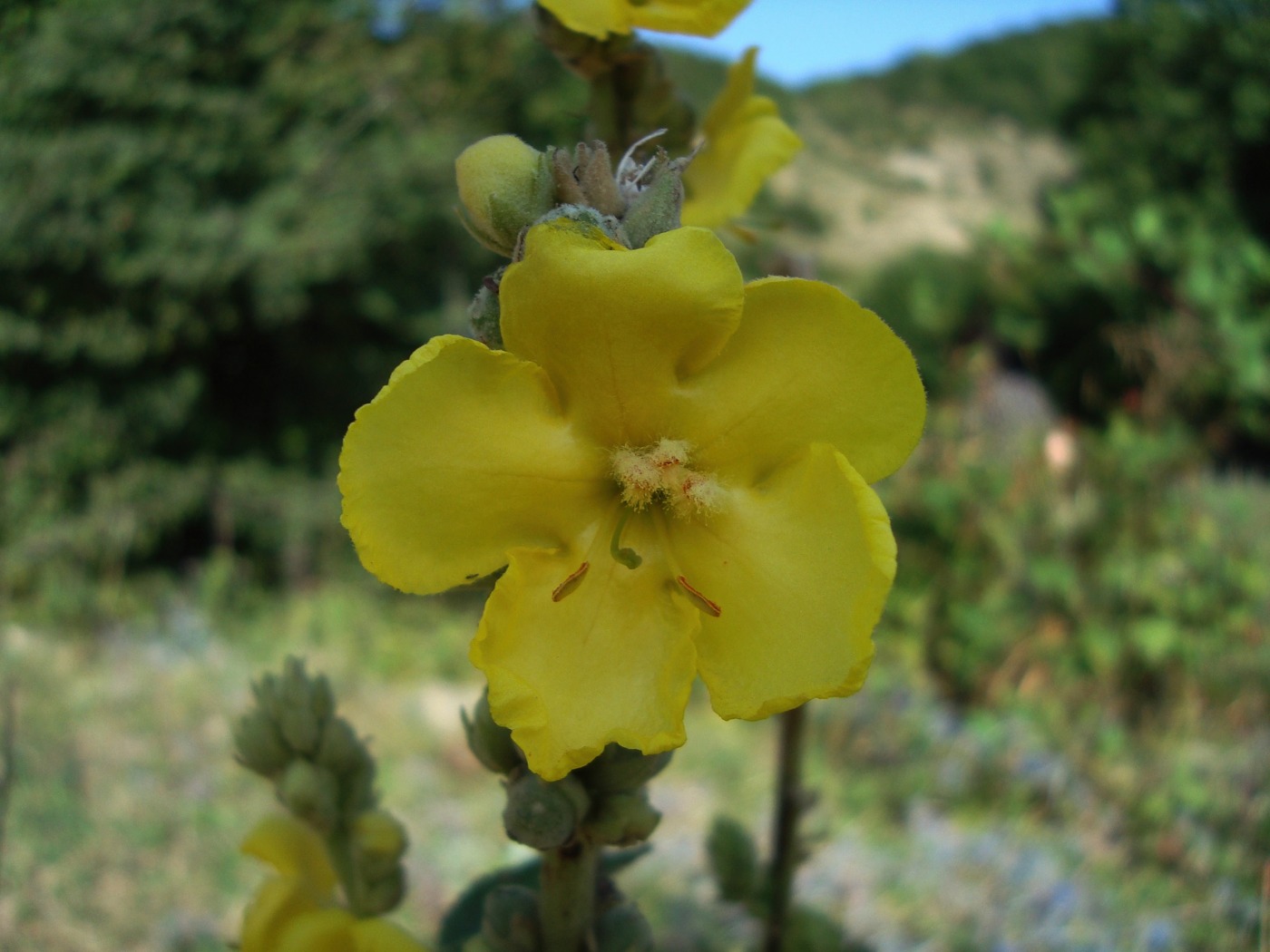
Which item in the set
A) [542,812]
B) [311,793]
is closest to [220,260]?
[311,793]

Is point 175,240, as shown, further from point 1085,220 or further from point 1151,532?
point 1085,220

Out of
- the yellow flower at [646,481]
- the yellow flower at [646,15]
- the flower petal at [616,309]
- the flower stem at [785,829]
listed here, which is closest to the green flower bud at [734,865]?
the flower stem at [785,829]

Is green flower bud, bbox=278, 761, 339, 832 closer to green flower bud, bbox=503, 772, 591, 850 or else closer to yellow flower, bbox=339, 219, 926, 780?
green flower bud, bbox=503, 772, 591, 850

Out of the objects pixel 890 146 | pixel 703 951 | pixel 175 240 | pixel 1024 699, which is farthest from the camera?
pixel 890 146

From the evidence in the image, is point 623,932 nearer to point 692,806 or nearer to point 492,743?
point 492,743

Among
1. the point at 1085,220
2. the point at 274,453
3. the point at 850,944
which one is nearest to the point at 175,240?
the point at 274,453
